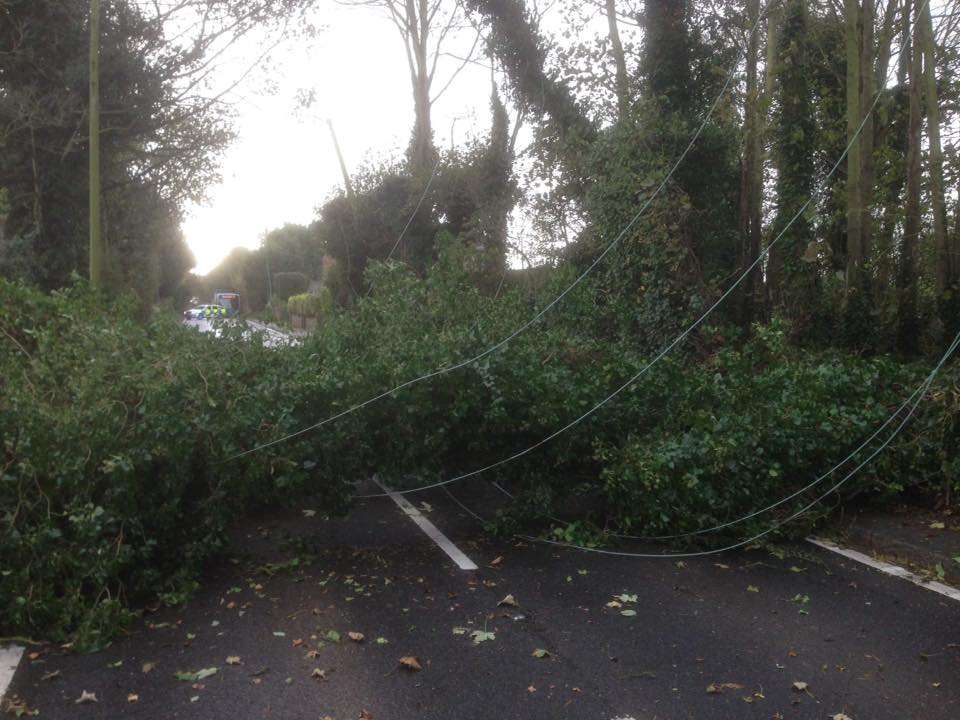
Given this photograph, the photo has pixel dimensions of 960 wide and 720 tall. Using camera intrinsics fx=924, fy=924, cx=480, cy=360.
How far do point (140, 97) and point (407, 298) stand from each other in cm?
1803

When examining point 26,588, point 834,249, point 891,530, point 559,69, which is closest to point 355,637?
point 26,588

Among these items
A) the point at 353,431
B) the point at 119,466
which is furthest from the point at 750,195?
the point at 119,466

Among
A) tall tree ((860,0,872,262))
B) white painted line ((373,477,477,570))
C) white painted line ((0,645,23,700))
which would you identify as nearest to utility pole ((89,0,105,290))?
white painted line ((373,477,477,570))

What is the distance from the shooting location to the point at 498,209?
24781mm

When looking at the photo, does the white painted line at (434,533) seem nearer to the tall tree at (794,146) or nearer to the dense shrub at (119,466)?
the dense shrub at (119,466)

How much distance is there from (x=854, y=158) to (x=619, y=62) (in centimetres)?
826

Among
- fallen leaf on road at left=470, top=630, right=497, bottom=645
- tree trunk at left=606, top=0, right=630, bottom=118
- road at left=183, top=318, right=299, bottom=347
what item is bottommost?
fallen leaf on road at left=470, top=630, right=497, bottom=645

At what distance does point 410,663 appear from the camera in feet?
16.2

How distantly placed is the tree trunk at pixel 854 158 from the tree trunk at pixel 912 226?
74cm

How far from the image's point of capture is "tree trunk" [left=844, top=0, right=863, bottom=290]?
43.7 feet

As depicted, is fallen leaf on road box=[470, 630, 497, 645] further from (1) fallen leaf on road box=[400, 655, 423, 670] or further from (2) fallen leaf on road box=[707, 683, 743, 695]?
(2) fallen leaf on road box=[707, 683, 743, 695]

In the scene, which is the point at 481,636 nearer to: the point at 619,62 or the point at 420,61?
the point at 619,62

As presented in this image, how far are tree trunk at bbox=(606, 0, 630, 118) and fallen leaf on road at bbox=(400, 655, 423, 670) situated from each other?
1317 cm

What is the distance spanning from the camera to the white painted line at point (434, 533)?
274 inches
